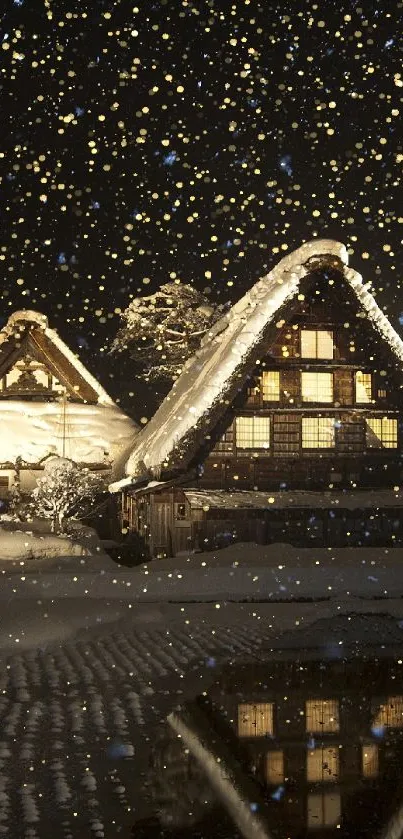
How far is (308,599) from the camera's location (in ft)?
56.4

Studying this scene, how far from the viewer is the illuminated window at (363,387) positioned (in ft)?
78.3

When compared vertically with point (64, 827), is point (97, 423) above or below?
above

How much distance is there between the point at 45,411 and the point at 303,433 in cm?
1213

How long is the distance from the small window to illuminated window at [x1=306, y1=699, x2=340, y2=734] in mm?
13966

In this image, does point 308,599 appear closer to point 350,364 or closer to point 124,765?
point 350,364

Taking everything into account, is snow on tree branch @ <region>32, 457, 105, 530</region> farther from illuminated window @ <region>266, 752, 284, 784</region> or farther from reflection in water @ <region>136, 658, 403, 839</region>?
illuminated window @ <region>266, 752, 284, 784</region>

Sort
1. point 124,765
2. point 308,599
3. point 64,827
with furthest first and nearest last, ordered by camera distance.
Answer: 1. point 308,599
2. point 124,765
3. point 64,827

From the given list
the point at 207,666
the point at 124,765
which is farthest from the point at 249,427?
the point at 124,765

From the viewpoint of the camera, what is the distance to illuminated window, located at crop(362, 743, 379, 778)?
20.3 ft

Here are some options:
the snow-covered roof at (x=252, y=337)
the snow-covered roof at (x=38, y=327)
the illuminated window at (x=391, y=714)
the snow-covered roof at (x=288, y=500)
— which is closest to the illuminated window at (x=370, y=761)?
the illuminated window at (x=391, y=714)

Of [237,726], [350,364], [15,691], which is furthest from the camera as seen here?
[350,364]

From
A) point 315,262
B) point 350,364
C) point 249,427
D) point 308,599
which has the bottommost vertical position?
point 308,599

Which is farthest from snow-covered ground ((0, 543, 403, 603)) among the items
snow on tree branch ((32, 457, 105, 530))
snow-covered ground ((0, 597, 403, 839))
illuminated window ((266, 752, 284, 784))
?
illuminated window ((266, 752, 284, 784))

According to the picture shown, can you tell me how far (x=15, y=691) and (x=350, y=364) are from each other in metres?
16.1
